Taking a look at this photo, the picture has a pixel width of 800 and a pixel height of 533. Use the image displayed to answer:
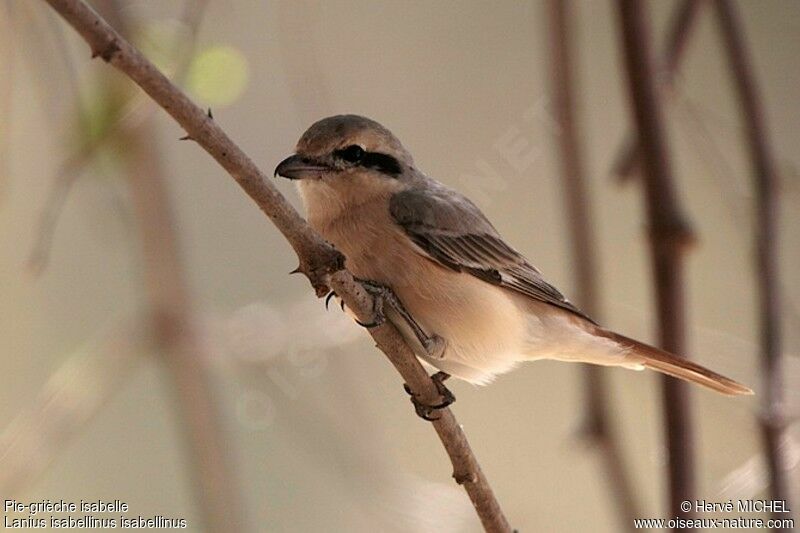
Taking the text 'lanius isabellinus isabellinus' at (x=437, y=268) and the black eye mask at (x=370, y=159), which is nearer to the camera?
the text 'lanius isabellinus isabellinus' at (x=437, y=268)

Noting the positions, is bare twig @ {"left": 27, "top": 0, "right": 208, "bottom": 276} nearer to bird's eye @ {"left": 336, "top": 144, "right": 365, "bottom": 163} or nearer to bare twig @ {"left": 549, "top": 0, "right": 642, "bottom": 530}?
bird's eye @ {"left": 336, "top": 144, "right": 365, "bottom": 163}

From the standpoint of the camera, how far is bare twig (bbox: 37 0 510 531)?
184 centimetres

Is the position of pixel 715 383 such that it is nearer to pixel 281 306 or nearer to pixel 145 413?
pixel 281 306

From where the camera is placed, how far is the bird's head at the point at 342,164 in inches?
124

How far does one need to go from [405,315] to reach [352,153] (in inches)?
22.8

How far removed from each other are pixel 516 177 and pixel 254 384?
1743 millimetres

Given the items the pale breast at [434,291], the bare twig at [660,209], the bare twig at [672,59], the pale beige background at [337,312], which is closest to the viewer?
the bare twig at [660,209]

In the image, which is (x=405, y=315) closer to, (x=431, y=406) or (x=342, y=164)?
(x=431, y=406)

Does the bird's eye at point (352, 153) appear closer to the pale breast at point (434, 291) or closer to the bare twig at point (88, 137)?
the pale breast at point (434, 291)

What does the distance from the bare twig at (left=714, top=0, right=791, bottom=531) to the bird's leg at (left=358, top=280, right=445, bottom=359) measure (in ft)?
2.90

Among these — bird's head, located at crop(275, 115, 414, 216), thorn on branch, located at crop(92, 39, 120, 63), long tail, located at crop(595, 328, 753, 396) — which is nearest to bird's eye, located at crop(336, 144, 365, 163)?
bird's head, located at crop(275, 115, 414, 216)

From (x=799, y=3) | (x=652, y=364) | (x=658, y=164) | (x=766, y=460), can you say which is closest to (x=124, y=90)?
(x=658, y=164)

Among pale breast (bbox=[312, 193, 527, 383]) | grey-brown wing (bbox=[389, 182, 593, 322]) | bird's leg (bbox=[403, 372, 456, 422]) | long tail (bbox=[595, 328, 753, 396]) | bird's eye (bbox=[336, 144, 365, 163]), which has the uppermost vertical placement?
bird's eye (bbox=[336, 144, 365, 163])

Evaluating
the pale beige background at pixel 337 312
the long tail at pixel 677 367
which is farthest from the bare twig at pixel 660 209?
the pale beige background at pixel 337 312
